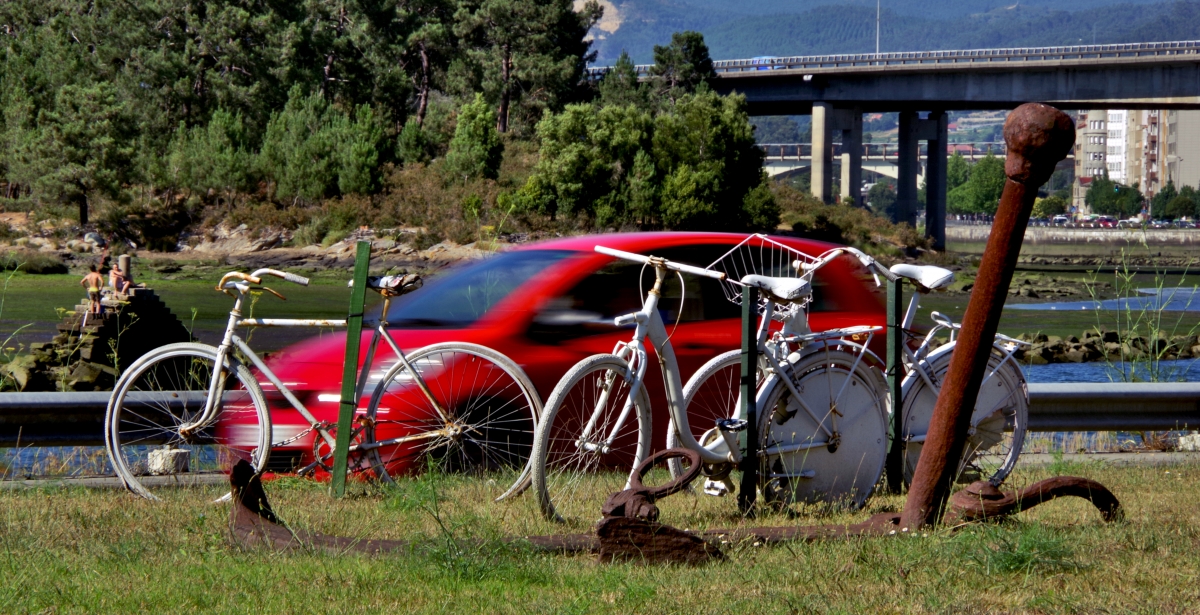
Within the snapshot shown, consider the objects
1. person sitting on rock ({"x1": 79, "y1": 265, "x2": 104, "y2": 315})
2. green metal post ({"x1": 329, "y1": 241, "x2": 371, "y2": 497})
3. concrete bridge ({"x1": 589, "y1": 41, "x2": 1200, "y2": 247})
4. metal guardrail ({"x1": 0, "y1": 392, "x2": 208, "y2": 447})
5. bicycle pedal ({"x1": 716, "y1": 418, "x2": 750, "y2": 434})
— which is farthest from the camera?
concrete bridge ({"x1": 589, "y1": 41, "x2": 1200, "y2": 247})

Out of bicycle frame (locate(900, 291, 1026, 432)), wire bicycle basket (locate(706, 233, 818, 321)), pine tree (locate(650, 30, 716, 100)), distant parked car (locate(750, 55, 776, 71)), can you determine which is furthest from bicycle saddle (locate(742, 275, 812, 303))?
distant parked car (locate(750, 55, 776, 71))

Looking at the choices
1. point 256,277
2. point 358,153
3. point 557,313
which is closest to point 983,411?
point 557,313

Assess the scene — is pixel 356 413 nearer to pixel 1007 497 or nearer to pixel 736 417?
pixel 736 417

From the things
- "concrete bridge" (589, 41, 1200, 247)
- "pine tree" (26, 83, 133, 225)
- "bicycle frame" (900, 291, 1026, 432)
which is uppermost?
"concrete bridge" (589, 41, 1200, 247)

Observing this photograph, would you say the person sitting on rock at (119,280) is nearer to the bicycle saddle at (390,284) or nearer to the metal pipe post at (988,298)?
the bicycle saddle at (390,284)

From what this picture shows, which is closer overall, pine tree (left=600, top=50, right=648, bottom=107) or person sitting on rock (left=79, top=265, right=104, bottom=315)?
person sitting on rock (left=79, top=265, right=104, bottom=315)

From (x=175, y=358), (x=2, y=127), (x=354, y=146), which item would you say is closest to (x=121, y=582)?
(x=175, y=358)

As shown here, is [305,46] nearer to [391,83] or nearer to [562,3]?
[391,83]

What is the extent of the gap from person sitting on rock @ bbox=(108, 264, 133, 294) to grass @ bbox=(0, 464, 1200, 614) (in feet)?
49.6

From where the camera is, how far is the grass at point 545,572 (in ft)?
11.8

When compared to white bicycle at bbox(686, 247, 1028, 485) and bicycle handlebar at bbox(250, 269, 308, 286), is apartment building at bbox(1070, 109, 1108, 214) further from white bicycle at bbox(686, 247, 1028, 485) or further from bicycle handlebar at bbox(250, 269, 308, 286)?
bicycle handlebar at bbox(250, 269, 308, 286)

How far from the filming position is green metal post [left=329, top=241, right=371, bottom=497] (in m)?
5.12

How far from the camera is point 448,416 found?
17.9 ft

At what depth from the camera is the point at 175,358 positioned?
561cm
